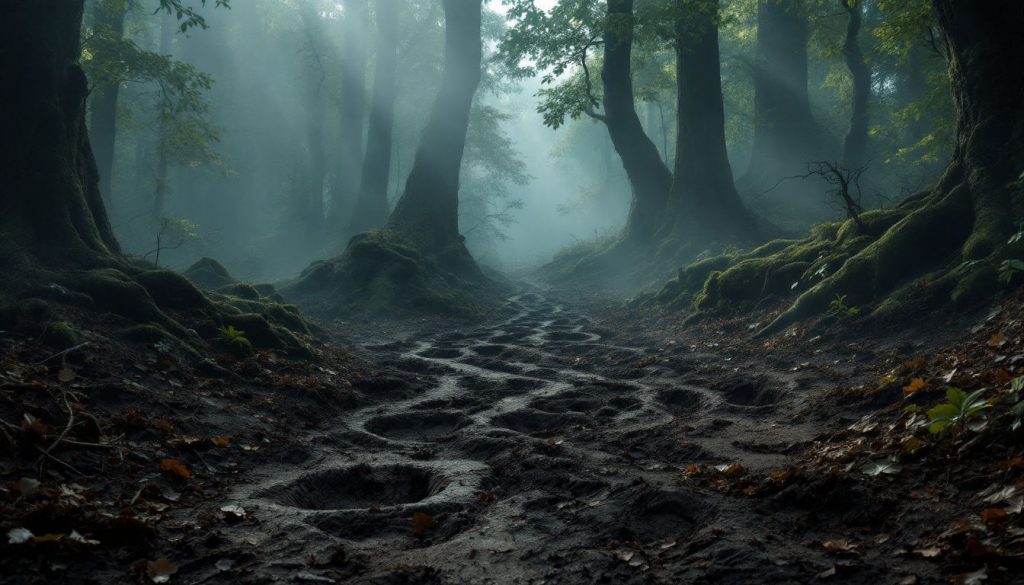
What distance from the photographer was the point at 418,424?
6.46 m

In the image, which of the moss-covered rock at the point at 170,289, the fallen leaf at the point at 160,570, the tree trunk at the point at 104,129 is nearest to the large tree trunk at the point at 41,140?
the moss-covered rock at the point at 170,289

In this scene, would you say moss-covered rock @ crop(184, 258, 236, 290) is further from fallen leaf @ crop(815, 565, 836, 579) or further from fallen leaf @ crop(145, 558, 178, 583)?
fallen leaf @ crop(815, 565, 836, 579)

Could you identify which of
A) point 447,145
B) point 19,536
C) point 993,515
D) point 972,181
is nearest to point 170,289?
point 19,536

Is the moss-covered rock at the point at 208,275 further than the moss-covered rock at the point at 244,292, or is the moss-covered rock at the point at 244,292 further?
the moss-covered rock at the point at 208,275

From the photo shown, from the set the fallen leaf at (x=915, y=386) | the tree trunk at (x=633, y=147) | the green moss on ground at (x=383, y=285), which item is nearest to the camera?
the fallen leaf at (x=915, y=386)

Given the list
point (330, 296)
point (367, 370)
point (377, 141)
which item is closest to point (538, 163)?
point (377, 141)

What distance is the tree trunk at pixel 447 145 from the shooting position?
19.7 metres

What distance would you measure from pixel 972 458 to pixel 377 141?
27.5 meters

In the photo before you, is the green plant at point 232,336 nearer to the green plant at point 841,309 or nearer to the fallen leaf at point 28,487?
the fallen leaf at point 28,487

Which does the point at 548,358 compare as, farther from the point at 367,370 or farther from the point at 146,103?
the point at 146,103

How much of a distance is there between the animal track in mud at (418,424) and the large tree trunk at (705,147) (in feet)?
40.8

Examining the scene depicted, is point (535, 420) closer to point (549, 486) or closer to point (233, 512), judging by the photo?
point (549, 486)

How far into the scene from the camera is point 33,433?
377 centimetres

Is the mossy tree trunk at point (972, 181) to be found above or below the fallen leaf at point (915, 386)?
above
